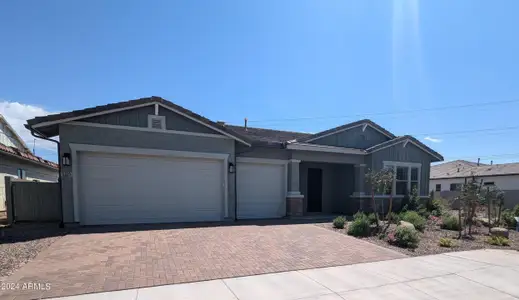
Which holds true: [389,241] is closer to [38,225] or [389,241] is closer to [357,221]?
[357,221]

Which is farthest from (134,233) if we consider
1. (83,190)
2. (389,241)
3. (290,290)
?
(389,241)

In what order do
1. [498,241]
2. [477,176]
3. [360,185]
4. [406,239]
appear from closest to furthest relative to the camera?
1. [406,239]
2. [498,241]
3. [360,185]
4. [477,176]

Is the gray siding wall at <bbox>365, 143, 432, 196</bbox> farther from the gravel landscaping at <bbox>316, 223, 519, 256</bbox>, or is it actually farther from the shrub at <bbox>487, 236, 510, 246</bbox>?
the shrub at <bbox>487, 236, 510, 246</bbox>

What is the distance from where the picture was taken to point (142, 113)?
390 inches

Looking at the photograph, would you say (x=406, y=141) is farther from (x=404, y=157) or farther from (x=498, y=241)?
(x=498, y=241)

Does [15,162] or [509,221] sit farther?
[15,162]

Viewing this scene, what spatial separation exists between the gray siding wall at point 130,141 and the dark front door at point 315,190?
4998 millimetres

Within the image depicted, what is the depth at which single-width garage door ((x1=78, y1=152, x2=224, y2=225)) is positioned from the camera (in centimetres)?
947

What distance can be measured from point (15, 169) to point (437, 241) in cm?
1873

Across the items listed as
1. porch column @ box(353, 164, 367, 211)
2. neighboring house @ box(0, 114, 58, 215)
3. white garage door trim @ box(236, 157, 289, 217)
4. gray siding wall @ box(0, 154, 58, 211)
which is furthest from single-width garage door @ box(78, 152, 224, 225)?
porch column @ box(353, 164, 367, 211)

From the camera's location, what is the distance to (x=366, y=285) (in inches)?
189

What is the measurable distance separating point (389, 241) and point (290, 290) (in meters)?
4.75

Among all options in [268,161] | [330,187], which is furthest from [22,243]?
[330,187]

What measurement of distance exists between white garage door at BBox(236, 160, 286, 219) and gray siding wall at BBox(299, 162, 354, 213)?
2.11 metres
